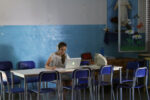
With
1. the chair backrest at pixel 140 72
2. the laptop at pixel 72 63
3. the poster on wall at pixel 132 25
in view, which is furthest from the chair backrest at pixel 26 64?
the chair backrest at pixel 140 72

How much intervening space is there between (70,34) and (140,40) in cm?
208

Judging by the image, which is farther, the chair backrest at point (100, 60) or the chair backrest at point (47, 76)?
the chair backrest at point (100, 60)

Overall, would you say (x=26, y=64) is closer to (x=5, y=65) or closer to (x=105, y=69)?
(x=5, y=65)

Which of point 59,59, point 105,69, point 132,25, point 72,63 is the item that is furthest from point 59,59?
point 132,25

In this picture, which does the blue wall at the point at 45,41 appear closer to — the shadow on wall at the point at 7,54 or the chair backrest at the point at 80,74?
the shadow on wall at the point at 7,54

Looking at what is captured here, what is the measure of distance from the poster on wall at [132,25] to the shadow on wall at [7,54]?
118 inches

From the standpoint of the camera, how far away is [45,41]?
8242 millimetres

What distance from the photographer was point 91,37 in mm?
8914

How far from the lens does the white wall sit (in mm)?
7703

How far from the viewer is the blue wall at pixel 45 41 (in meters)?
7.75

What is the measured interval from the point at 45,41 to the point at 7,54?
3.57ft

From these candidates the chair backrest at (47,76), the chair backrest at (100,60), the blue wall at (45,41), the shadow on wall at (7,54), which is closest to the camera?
the chair backrest at (47,76)

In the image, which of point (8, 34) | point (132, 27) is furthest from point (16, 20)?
point (132, 27)

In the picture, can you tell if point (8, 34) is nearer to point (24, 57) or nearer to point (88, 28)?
point (24, 57)
